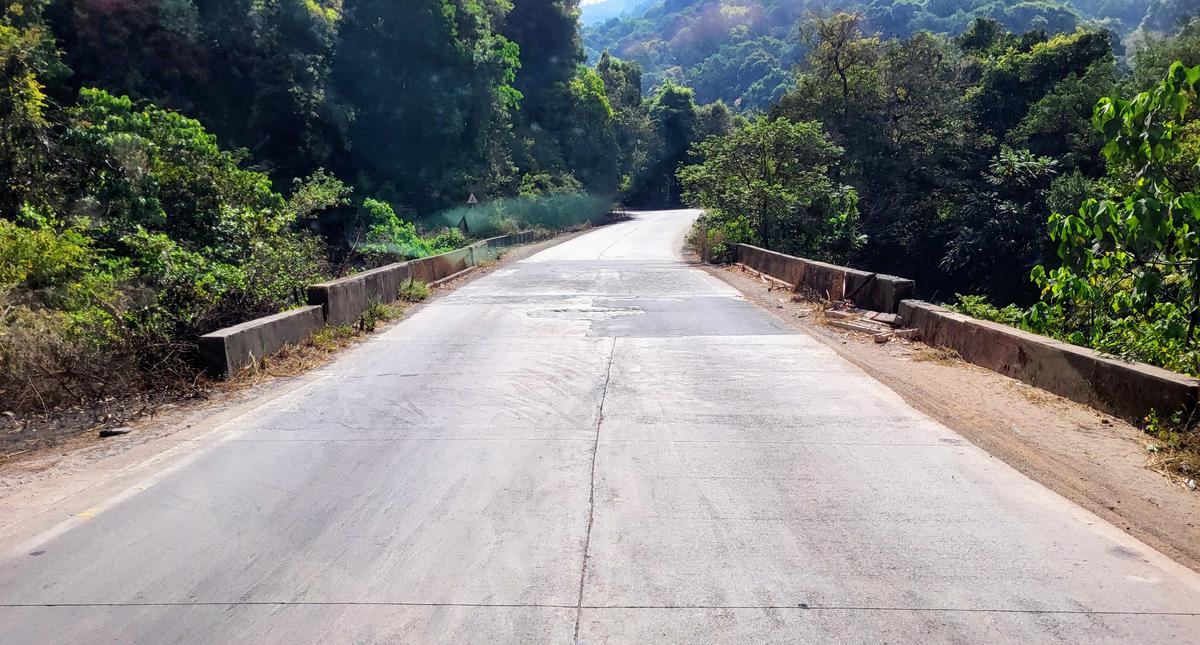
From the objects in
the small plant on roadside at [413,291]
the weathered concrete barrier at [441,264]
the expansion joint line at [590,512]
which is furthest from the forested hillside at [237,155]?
the expansion joint line at [590,512]

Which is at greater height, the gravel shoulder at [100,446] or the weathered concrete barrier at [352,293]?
the weathered concrete barrier at [352,293]

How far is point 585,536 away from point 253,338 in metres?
6.28

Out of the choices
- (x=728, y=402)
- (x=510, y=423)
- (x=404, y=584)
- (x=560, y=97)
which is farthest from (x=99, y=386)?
(x=560, y=97)

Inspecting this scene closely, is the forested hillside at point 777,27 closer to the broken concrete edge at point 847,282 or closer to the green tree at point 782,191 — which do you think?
the green tree at point 782,191

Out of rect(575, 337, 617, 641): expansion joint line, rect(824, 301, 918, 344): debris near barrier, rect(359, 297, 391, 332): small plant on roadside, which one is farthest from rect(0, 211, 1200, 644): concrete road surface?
rect(359, 297, 391, 332): small plant on roadside

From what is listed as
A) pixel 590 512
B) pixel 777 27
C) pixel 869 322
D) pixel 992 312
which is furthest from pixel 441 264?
pixel 777 27

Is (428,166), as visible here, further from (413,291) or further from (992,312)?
(992,312)

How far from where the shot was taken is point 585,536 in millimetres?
4660

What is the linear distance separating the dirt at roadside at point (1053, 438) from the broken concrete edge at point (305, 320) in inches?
279

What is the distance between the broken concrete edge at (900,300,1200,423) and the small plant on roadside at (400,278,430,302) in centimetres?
999

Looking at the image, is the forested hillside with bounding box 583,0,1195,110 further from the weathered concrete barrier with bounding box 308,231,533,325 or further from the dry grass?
the dry grass

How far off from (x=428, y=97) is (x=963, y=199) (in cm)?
2323

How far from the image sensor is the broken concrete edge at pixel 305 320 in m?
8.77

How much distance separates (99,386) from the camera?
26.2ft
